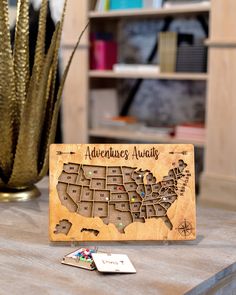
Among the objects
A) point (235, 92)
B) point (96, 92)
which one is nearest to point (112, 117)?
point (96, 92)

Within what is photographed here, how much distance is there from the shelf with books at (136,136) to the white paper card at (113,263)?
244 cm

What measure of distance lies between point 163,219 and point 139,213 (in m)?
0.05

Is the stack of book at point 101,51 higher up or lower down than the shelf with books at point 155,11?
lower down

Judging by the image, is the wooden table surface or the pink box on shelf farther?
the pink box on shelf

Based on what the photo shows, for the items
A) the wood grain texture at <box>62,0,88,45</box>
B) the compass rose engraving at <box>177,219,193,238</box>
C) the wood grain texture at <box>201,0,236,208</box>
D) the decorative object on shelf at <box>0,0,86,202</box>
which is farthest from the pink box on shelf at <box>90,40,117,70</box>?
the compass rose engraving at <box>177,219,193,238</box>

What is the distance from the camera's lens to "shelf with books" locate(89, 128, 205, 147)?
354 cm

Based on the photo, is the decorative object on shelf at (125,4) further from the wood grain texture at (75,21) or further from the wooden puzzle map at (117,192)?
the wooden puzzle map at (117,192)

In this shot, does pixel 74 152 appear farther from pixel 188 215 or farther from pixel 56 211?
pixel 188 215

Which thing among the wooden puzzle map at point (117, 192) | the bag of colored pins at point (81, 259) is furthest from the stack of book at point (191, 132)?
the bag of colored pins at point (81, 259)

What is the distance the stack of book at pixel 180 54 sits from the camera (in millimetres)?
3447

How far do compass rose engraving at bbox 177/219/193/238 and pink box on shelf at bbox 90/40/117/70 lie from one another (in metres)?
2.85

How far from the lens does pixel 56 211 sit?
1.13 m

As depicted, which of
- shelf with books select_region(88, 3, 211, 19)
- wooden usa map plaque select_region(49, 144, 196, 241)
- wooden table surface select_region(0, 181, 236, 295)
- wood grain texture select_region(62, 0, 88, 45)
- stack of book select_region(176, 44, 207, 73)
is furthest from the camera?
wood grain texture select_region(62, 0, 88, 45)

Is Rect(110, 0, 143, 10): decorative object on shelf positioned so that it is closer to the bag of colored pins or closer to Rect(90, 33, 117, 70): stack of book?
Rect(90, 33, 117, 70): stack of book
